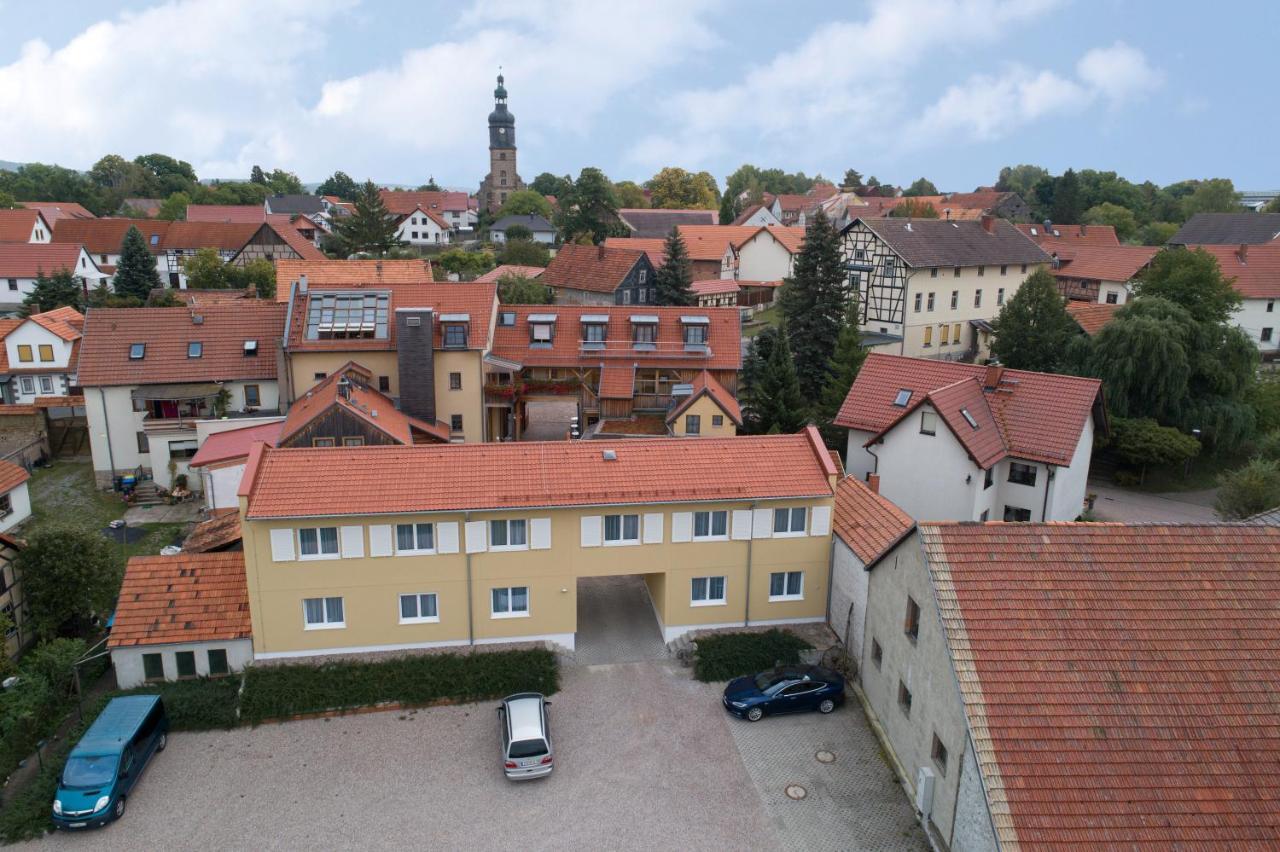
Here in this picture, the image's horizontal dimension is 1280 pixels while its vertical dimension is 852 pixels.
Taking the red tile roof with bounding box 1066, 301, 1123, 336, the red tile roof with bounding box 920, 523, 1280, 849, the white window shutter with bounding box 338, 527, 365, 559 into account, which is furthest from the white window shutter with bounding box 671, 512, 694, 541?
the red tile roof with bounding box 1066, 301, 1123, 336

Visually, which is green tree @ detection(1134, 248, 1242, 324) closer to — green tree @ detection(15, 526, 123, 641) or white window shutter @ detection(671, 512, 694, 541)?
white window shutter @ detection(671, 512, 694, 541)

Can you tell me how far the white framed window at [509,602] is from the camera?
2488 centimetres

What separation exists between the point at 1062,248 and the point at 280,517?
2994 inches

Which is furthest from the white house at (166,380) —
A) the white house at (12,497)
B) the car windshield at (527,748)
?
the car windshield at (527,748)

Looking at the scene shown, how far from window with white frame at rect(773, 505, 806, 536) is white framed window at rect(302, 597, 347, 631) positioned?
13.1 metres

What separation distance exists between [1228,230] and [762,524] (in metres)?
83.3

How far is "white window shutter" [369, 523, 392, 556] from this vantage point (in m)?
23.7

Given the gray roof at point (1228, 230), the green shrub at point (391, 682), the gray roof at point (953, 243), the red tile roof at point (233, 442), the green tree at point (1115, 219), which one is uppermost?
the green tree at point (1115, 219)

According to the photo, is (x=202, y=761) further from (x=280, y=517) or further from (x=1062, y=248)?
(x=1062, y=248)

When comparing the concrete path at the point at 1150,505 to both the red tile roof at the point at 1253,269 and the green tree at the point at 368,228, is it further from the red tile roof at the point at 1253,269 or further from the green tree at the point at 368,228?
the green tree at the point at 368,228

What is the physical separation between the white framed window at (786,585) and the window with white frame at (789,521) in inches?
50.5

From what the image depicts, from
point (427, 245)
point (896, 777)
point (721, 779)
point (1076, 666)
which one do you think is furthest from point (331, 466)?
point (427, 245)

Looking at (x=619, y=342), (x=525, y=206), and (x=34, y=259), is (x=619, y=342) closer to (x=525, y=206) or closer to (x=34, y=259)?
(x=34, y=259)

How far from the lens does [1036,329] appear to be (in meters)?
47.6
